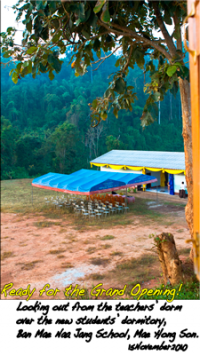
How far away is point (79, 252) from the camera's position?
26.7 feet

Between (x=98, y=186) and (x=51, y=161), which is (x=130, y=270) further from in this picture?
(x=51, y=161)

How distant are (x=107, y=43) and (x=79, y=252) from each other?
5.38 meters

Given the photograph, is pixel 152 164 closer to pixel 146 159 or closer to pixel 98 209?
pixel 146 159

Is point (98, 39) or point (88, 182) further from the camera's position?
point (88, 182)

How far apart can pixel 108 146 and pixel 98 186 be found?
10.8 m

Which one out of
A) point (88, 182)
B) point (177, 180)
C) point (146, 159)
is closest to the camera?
point (88, 182)

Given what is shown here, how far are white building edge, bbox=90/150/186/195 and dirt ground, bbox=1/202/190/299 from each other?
3817 millimetres

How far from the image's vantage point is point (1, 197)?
55.0ft

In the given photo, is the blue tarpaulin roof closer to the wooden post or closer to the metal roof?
the metal roof

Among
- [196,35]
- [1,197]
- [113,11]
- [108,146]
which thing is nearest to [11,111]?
[108,146]

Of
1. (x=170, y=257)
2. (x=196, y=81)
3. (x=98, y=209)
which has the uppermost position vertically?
(x=196, y=81)

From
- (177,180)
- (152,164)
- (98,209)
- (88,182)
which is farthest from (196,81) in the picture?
(177,180)

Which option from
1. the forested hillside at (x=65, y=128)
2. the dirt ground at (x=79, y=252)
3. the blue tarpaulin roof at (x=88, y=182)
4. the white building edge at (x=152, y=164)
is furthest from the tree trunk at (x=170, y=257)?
the white building edge at (x=152, y=164)

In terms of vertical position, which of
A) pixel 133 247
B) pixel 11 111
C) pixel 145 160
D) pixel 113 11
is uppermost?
pixel 11 111
